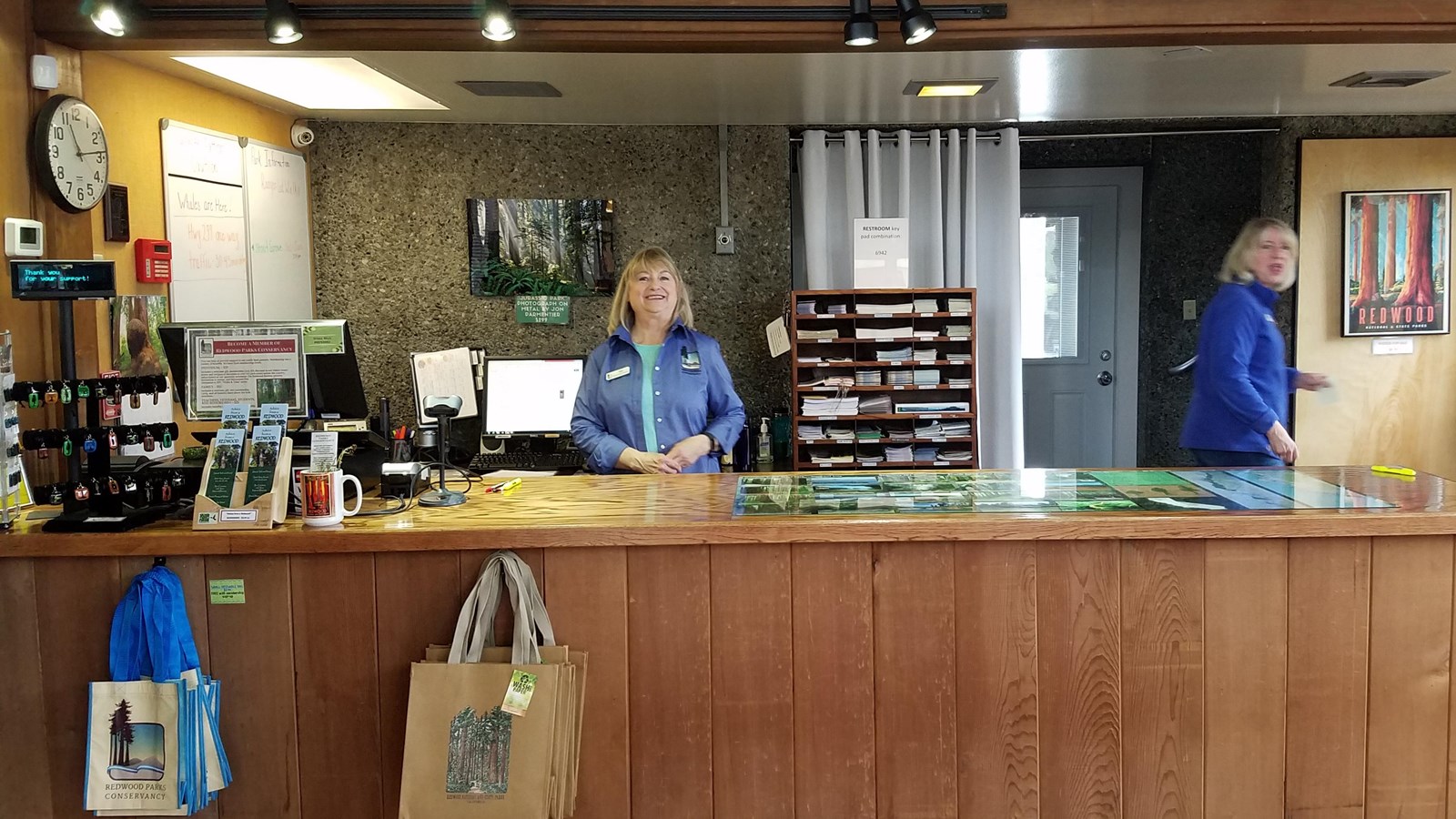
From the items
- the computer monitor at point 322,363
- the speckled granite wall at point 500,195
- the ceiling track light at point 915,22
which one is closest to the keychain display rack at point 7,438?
the computer monitor at point 322,363

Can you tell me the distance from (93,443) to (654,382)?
1489 mm

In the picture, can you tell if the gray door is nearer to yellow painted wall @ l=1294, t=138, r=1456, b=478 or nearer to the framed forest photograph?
yellow painted wall @ l=1294, t=138, r=1456, b=478

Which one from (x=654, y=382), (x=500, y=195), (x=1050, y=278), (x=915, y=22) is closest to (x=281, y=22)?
(x=654, y=382)

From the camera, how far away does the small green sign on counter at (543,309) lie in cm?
493

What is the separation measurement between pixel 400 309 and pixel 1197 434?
11.4 feet

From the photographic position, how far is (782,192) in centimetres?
498

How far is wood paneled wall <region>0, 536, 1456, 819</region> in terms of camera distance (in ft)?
6.97

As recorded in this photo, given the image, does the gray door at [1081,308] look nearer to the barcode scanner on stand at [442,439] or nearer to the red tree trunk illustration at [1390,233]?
the red tree trunk illustration at [1390,233]

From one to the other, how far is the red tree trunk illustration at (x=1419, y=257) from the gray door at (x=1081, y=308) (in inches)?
51.1

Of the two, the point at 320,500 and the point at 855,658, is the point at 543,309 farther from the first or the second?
the point at 855,658

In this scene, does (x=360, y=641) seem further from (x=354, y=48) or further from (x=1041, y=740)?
(x=354, y=48)

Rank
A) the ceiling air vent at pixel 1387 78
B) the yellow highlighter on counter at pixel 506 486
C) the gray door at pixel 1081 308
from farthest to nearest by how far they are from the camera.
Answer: the gray door at pixel 1081 308, the ceiling air vent at pixel 1387 78, the yellow highlighter on counter at pixel 506 486

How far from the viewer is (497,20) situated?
8.82 feet

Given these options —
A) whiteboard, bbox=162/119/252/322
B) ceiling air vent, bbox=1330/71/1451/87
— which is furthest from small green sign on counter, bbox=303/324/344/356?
ceiling air vent, bbox=1330/71/1451/87
